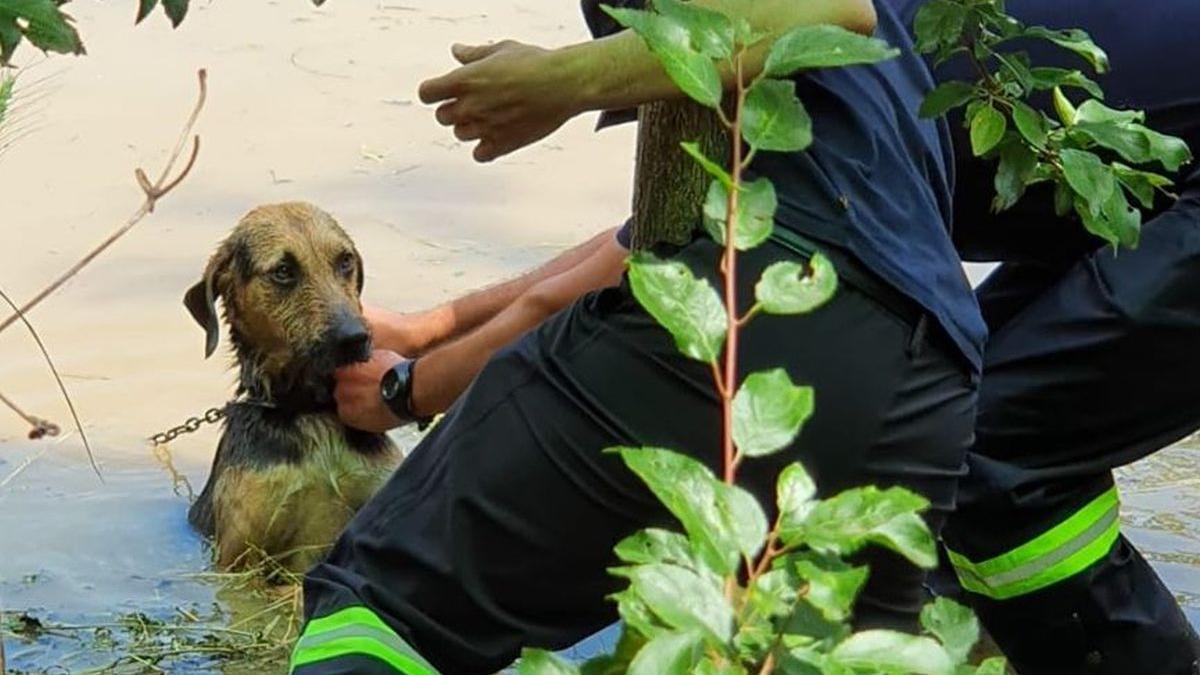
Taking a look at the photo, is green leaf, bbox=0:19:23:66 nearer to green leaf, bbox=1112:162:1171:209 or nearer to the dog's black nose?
green leaf, bbox=1112:162:1171:209

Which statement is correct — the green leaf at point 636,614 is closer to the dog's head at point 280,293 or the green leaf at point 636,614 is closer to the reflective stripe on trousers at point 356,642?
the reflective stripe on trousers at point 356,642

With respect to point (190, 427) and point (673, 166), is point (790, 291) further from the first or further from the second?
point (190, 427)

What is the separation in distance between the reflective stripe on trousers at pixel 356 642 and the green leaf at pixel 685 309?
4.75 feet

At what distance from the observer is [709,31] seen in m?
1.96

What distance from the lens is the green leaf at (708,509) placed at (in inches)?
67.7

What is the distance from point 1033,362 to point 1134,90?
549 millimetres

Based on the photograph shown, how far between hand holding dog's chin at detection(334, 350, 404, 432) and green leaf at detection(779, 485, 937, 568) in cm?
346

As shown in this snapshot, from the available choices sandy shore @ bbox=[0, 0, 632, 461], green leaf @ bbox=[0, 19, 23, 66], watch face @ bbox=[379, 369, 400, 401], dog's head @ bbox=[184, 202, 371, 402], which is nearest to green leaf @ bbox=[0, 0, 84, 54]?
green leaf @ bbox=[0, 19, 23, 66]

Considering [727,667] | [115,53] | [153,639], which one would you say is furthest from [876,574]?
[115,53]

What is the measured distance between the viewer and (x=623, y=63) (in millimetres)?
3061

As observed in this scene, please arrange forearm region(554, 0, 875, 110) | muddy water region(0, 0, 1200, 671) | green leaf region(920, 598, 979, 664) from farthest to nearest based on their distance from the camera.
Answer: muddy water region(0, 0, 1200, 671) < forearm region(554, 0, 875, 110) < green leaf region(920, 598, 979, 664)

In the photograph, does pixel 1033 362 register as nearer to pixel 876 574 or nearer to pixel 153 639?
pixel 876 574

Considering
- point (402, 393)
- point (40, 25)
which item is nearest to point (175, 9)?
point (40, 25)

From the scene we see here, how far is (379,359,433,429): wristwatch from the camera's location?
5.02m
